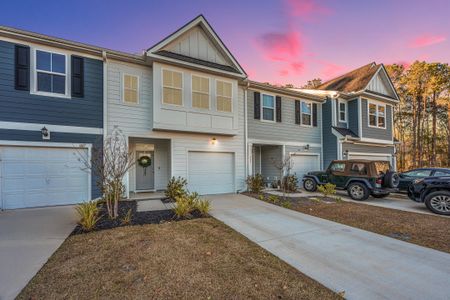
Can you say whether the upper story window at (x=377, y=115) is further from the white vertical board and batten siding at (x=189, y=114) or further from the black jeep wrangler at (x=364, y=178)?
the white vertical board and batten siding at (x=189, y=114)

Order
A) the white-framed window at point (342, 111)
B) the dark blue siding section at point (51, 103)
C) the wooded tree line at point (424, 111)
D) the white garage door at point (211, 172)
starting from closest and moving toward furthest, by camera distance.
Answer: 1. the dark blue siding section at point (51, 103)
2. the white garage door at point (211, 172)
3. the white-framed window at point (342, 111)
4. the wooded tree line at point (424, 111)

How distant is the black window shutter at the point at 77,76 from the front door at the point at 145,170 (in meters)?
3.76

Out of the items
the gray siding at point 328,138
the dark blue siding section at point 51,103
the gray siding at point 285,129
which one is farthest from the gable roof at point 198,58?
the gray siding at point 328,138

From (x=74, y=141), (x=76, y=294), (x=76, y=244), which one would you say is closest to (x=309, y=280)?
(x=76, y=294)

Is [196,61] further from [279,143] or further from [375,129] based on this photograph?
[375,129]

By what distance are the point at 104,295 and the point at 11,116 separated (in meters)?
7.52

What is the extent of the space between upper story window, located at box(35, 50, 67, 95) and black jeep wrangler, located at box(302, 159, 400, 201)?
11.6 metres

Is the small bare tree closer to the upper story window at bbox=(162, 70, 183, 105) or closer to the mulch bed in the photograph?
the mulch bed

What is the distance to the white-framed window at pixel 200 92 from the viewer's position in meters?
9.63

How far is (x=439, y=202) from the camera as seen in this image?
7148 millimetres

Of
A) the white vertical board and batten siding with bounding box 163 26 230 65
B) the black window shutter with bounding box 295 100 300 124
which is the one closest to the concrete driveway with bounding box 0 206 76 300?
the white vertical board and batten siding with bounding box 163 26 230 65

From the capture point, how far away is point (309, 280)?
3.08 m

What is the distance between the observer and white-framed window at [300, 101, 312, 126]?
13.4 metres

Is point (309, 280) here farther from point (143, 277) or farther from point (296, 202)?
point (296, 202)
